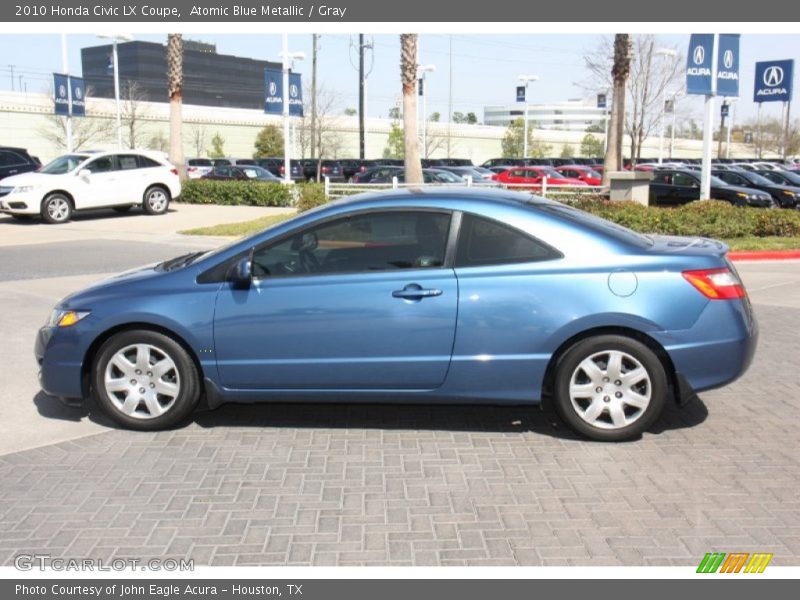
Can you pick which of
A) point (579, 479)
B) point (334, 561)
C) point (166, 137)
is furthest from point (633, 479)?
point (166, 137)

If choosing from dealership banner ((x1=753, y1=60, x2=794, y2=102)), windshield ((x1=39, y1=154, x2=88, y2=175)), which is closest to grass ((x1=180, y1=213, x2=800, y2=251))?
windshield ((x1=39, y1=154, x2=88, y2=175))

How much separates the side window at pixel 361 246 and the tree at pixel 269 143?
62096 mm

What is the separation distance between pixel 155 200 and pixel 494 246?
1943 cm

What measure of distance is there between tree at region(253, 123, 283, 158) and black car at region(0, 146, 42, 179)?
4155 cm

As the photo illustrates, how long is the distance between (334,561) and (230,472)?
1.27 m

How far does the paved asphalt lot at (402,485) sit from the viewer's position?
3.85 meters

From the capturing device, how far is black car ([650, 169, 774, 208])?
2336 cm

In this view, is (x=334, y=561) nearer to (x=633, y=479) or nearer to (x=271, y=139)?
(x=633, y=479)

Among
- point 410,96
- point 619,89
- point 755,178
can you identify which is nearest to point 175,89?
point 410,96

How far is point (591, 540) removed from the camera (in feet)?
12.8

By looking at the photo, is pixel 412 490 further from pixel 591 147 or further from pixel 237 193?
pixel 591 147

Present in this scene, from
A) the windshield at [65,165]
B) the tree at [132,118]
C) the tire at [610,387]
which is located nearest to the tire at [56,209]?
the windshield at [65,165]

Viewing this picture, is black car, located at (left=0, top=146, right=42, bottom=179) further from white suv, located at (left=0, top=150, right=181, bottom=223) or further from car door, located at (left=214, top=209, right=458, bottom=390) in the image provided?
car door, located at (left=214, top=209, right=458, bottom=390)

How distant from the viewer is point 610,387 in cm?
507
